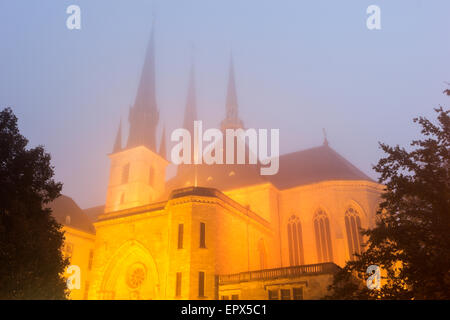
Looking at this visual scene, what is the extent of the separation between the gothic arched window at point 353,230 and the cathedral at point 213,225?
3.4 inches

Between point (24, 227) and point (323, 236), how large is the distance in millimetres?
26904

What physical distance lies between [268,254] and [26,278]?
22.8 meters

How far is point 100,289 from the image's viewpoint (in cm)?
2747

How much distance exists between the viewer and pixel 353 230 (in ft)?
111

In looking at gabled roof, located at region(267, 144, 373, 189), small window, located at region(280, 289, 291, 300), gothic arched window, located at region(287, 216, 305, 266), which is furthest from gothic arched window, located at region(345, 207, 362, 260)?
small window, located at region(280, 289, 291, 300)

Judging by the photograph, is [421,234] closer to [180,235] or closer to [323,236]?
[180,235]

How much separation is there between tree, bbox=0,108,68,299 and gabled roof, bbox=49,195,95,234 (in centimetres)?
2038

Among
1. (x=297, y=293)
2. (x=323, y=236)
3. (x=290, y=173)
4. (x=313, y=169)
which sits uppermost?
(x=290, y=173)

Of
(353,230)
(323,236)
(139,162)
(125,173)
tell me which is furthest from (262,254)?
(125,173)

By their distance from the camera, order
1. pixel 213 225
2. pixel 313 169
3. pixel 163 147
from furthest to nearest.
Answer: pixel 163 147 < pixel 313 169 < pixel 213 225

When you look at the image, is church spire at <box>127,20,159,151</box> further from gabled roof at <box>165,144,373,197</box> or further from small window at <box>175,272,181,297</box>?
small window at <box>175,272,181,297</box>

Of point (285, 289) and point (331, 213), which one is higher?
point (331, 213)
